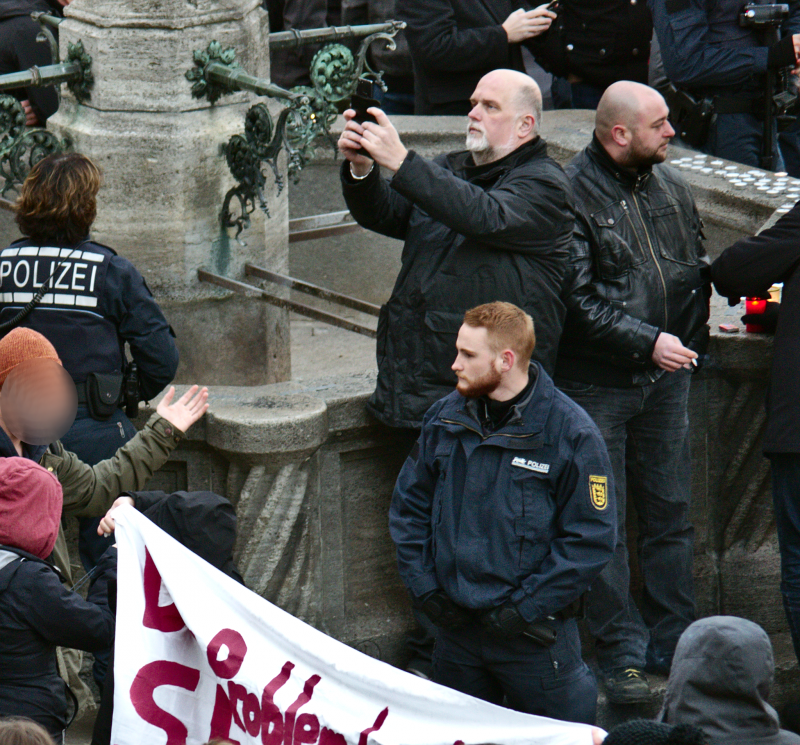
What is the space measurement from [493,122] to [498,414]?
105 cm

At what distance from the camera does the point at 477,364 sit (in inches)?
161

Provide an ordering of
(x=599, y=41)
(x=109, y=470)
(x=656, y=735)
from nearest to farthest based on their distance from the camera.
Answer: (x=656, y=735) → (x=109, y=470) → (x=599, y=41)

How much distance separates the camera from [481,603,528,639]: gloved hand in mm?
4027

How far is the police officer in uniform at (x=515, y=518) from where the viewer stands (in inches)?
159

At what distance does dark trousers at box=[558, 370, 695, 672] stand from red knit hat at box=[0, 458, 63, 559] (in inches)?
76.5

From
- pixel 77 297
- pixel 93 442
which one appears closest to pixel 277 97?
pixel 77 297

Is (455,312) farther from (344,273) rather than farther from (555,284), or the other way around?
(344,273)

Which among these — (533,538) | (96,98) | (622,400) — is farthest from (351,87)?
(533,538)

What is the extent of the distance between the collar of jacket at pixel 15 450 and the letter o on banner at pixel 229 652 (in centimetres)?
75

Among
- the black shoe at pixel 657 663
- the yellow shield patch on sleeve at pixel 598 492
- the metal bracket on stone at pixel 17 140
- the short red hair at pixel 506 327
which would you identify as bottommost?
the black shoe at pixel 657 663

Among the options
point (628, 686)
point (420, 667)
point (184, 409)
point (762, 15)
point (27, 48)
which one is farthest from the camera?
point (27, 48)

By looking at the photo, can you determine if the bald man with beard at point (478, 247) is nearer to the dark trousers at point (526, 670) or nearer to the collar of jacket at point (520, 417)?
the collar of jacket at point (520, 417)

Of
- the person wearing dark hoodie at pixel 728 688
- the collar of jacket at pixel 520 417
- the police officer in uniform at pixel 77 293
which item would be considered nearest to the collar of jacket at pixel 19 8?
the police officer in uniform at pixel 77 293

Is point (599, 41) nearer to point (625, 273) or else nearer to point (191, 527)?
point (625, 273)
